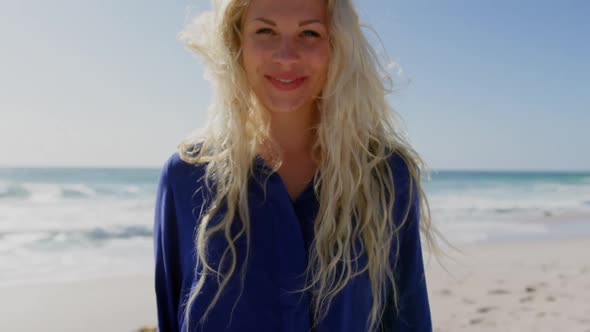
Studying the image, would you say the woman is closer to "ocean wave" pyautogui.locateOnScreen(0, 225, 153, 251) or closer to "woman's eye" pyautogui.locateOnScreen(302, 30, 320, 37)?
"woman's eye" pyautogui.locateOnScreen(302, 30, 320, 37)

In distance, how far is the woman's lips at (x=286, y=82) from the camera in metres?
2.00

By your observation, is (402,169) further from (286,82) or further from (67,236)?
(67,236)

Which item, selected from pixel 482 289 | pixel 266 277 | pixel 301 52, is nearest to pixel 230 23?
pixel 301 52

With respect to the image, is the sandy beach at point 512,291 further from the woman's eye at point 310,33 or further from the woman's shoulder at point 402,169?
the woman's eye at point 310,33

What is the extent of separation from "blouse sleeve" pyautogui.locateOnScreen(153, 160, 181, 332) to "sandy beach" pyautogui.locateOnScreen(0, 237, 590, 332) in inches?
142

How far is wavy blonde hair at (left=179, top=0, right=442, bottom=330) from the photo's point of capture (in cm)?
193

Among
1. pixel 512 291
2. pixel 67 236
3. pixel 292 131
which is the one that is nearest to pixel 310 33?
pixel 292 131

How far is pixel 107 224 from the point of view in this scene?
42.8ft

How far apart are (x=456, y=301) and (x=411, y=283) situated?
4556mm

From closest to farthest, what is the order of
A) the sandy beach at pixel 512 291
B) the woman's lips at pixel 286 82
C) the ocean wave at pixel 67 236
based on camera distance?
the woman's lips at pixel 286 82, the sandy beach at pixel 512 291, the ocean wave at pixel 67 236

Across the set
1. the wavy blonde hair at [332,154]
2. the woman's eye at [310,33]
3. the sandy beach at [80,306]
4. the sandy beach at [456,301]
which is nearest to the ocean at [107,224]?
the sandy beach at [80,306]

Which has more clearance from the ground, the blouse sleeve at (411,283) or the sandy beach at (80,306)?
the blouse sleeve at (411,283)

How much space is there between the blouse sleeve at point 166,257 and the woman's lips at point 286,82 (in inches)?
20.7

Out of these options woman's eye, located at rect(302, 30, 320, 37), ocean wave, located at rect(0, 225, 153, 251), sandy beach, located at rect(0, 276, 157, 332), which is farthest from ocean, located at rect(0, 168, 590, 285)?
woman's eye, located at rect(302, 30, 320, 37)
